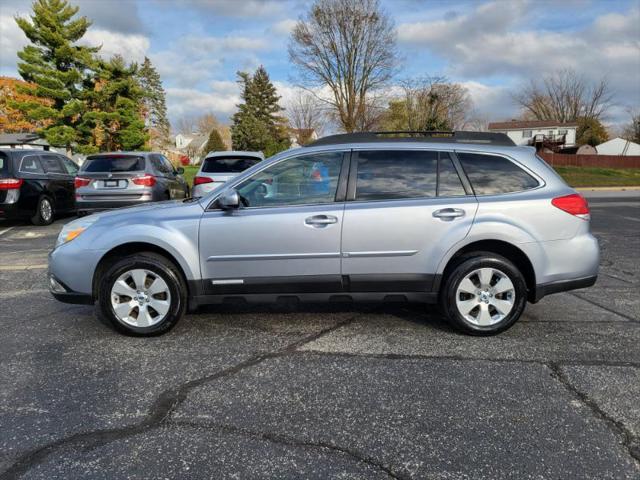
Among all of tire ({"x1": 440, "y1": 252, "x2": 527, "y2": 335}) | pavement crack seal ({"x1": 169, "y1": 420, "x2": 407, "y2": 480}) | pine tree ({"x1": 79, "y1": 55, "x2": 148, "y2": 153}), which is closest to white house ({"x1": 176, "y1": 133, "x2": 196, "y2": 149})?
pine tree ({"x1": 79, "y1": 55, "x2": 148, "y2": 153})

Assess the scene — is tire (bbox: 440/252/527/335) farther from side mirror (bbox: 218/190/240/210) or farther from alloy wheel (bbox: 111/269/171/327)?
alloy wheel (bbox: 111/269/171/327)

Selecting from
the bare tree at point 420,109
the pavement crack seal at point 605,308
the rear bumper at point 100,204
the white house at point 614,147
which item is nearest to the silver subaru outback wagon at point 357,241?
the pavement crack seal at point 605,308

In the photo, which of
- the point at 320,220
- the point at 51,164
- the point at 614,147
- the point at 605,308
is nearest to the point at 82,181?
the point at 51,164

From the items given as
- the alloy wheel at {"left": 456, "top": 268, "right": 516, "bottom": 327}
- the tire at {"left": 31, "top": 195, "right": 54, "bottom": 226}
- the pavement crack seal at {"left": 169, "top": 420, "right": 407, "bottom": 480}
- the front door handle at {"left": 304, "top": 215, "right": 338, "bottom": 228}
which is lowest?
the pavement crack seal at {"left": 169, "top": 420, "right": 407, "bottom": 480}

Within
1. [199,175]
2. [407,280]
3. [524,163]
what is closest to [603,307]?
[524,163]

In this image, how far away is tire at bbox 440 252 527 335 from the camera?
13.6ft

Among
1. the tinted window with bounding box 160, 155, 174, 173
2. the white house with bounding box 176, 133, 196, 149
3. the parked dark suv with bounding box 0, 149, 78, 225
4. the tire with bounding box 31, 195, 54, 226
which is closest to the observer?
the parked dark suv with bounding box 0, 149, 78, 225

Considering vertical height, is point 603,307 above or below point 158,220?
below

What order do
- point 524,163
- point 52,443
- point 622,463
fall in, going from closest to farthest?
point 622,463 < point 52,443 < point 524,163

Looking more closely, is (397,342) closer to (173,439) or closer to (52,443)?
(173,439)

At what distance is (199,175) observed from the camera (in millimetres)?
10133

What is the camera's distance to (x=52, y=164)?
11.6 m

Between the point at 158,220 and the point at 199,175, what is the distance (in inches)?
241

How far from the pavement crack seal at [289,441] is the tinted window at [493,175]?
254 cm
